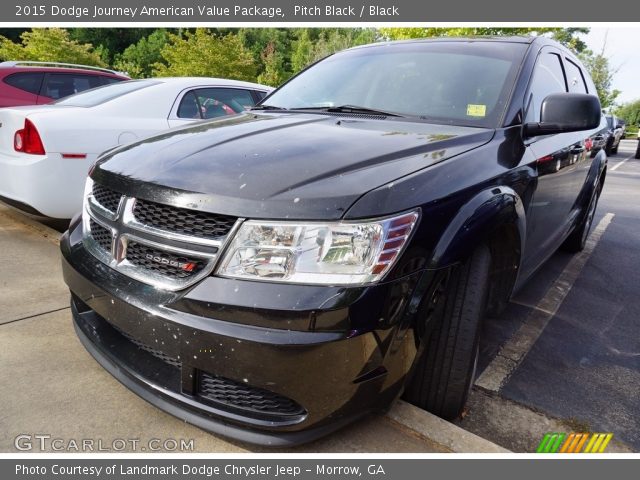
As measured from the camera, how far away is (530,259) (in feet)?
8.65

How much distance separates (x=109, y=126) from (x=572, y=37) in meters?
33.7

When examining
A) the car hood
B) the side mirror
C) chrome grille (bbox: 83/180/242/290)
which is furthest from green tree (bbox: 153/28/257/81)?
chrome grille (bbox: 83/180/242/290)

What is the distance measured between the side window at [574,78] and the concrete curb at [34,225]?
4.09 meters

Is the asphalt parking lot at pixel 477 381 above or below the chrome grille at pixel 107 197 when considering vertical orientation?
below

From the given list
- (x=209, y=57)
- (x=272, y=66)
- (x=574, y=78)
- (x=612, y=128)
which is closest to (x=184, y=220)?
(x=574, y=78)

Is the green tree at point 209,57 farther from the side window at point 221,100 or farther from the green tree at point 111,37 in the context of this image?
the green tree at point 111,37

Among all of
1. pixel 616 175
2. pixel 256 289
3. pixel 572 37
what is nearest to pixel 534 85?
pixel 256 289

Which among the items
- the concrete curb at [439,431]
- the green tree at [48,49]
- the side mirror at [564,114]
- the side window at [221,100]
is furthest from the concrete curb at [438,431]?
the green tree at [48,49]

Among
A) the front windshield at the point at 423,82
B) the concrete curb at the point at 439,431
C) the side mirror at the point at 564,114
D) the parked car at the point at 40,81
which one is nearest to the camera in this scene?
the concrete curb at the point at 439,431

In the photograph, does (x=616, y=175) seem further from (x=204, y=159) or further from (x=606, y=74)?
(x=606, y=74)

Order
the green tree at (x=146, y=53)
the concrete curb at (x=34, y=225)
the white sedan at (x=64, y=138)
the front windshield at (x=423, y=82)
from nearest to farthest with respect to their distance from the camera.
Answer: the front windshield at (x=423, y=82) → the white sedan at (x=64, y=138) → the concrete curb at (x=34, y=225) → the green tree at (x=146, y=53)

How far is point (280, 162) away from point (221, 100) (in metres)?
3.43

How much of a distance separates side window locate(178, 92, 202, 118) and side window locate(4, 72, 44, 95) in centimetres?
314

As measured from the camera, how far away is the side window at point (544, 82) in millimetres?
2486
